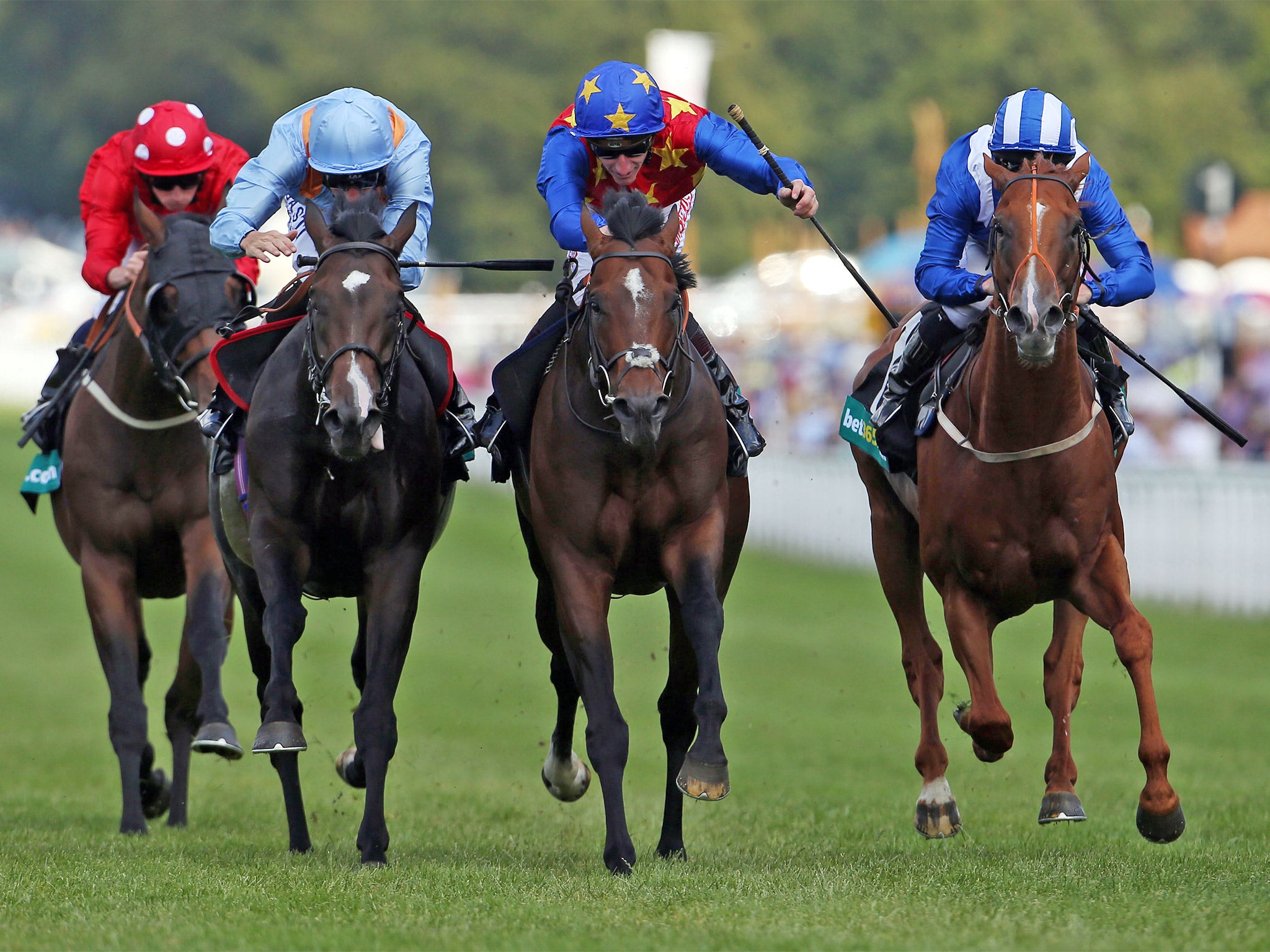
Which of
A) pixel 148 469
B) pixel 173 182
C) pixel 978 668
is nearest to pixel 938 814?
pixel 978 668

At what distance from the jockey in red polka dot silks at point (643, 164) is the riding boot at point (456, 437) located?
7 cm

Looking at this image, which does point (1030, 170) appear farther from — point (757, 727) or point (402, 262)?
point (757, 727)

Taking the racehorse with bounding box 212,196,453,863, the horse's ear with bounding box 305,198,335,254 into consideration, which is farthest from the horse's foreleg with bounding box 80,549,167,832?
the horse's ear with bounding box 305,198,335,254

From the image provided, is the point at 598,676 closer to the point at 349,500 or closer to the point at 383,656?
the point at 383,656

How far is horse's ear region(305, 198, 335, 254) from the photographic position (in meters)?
7.02

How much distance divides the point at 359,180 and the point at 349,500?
4.35 ft

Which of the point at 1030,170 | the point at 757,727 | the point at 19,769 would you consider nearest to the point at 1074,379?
the point at 1030,170

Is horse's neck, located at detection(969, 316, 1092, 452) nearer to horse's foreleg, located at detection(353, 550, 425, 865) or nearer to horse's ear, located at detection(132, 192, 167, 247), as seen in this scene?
horse's foreleg, located at detection(353, 550, 425, 865)

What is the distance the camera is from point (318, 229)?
705 cm

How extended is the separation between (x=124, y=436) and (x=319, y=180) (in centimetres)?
157

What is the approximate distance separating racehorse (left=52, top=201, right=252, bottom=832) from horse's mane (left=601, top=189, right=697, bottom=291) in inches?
93.7

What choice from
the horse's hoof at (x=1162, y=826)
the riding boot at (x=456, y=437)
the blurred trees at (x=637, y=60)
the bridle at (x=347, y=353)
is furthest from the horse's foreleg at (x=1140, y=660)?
the blurred trees at (x=637, y=60)

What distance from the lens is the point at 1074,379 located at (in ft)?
23.2

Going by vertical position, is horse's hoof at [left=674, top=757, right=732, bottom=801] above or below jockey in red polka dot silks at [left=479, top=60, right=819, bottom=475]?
below
